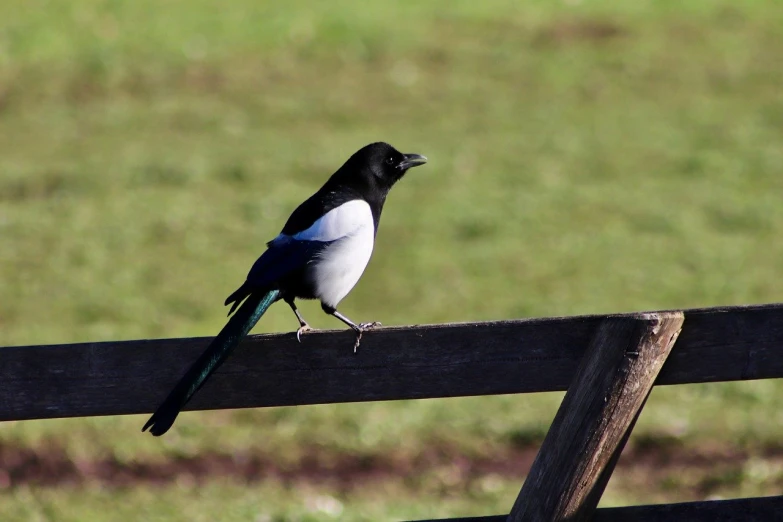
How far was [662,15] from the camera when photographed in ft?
71.4

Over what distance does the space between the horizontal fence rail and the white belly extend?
1.31m

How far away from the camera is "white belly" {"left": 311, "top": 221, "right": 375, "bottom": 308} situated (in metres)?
4.50

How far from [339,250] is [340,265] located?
0.06m

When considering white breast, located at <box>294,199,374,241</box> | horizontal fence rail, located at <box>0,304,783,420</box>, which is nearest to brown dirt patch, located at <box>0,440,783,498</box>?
white breast, located at <box>294,199,374,241</box>

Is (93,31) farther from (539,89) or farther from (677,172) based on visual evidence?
(677,172)

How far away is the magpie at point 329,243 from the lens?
4.02m

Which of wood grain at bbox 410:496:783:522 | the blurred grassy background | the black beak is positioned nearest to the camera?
wood grain at bbox 410:496:783:522

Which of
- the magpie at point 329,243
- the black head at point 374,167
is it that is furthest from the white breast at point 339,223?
the black head at point 374,167

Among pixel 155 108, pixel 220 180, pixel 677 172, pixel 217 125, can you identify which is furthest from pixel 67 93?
pixel 677 172

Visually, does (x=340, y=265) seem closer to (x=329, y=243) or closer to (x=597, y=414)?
(x=329, y=243)

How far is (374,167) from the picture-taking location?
5074 mm

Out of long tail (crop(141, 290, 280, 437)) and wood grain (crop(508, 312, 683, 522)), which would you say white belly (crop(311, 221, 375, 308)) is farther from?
wood grain (crop(508, 312, 683, 522))

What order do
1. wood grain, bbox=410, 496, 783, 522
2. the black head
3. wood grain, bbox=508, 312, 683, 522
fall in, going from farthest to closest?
the black head → wood grain, bbox=410, 496, 783, 522 → wood grain, bbox=508, 312, 683, 522

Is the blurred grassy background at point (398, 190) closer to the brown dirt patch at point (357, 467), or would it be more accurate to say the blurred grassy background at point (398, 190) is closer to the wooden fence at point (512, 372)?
the brown dirt patch at point (357, 467)
